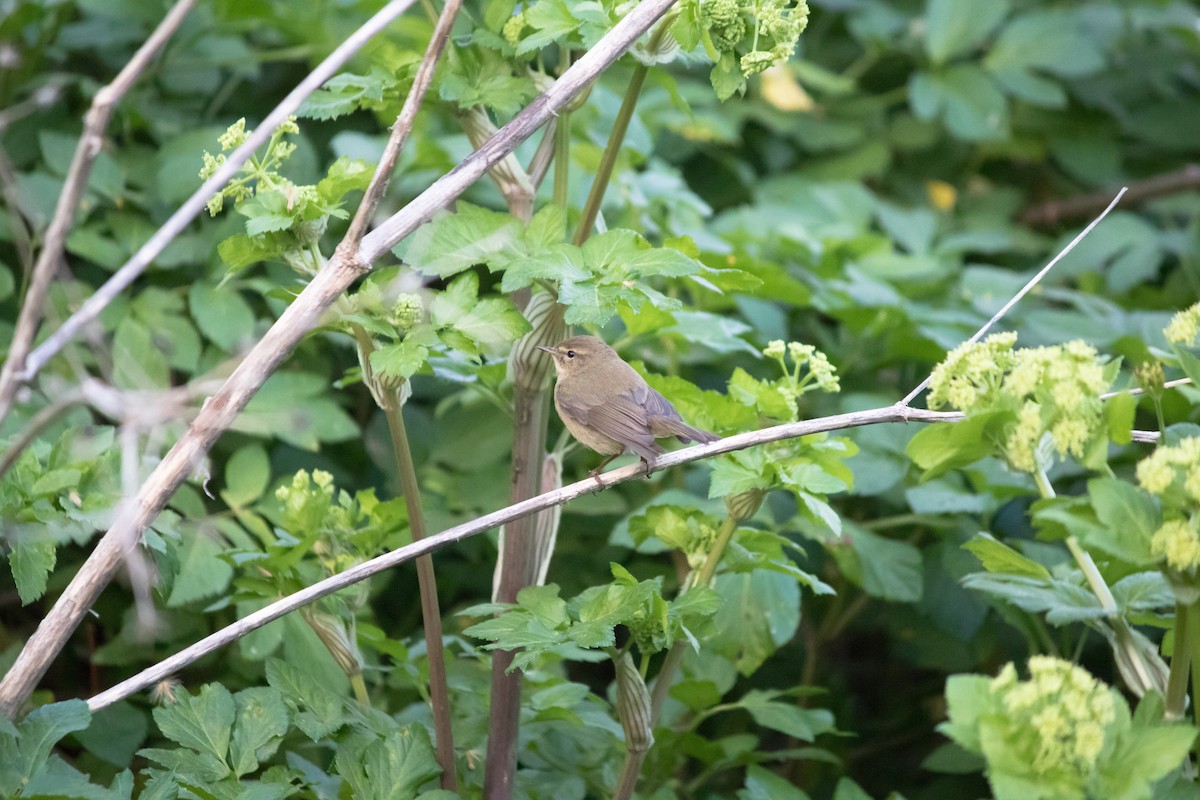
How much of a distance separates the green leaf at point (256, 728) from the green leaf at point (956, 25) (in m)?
3.24

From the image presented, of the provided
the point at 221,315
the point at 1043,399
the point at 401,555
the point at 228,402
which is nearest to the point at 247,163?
the point at 228,402

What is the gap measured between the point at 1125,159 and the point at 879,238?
1.86 meters

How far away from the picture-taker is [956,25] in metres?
3.94

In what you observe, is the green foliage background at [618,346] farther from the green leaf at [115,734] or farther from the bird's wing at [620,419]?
the bird's wing at [620,419]

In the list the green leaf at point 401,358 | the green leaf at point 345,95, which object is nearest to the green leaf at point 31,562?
the green leaf at point 401,358

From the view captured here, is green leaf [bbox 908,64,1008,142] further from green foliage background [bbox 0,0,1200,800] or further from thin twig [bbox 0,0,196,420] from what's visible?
thin twig [bbox 0,0,196,420]

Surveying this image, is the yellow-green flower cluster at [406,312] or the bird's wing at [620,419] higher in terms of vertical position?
the yellow-green flower cluster at [406,312]

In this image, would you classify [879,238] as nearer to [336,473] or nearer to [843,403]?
[843,403]

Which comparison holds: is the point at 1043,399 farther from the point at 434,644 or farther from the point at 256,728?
the point at 256,728

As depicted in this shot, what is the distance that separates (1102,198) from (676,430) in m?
2.94

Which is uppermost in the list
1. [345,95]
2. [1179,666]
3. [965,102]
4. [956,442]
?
[345,95]

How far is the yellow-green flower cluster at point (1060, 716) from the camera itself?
1.23 meters

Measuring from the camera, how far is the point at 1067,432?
4.64 ft

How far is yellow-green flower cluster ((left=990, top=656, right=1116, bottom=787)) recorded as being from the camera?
123 centimetres
